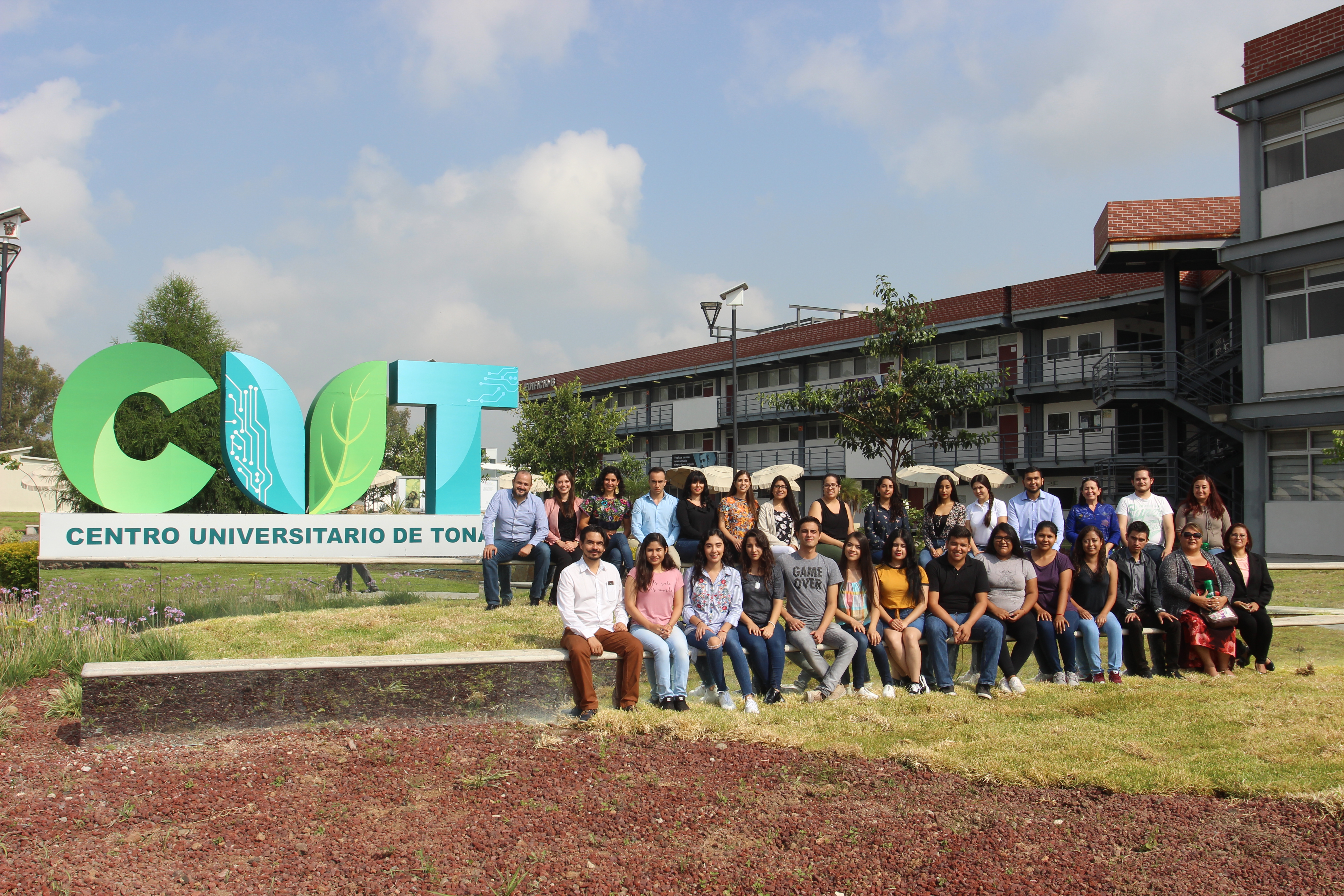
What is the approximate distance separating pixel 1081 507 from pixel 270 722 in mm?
6997

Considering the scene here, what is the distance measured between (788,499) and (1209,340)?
19555 mm

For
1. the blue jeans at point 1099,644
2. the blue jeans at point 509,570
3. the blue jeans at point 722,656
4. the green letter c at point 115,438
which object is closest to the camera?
the blue jeans at point 722,656

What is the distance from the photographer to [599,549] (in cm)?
675

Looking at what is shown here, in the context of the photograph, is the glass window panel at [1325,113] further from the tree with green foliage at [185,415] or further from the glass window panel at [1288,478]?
the tree with green foliage at [185,415]

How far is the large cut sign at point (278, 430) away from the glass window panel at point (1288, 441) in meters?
17.3

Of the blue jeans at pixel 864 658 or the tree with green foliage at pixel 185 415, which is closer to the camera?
the blue jeans at pixel 864 658

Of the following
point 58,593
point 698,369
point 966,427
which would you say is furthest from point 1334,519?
point 698,369

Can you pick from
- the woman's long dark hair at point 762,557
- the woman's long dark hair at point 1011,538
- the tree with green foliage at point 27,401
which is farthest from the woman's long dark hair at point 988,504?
the tree with green foliage at point 27,401

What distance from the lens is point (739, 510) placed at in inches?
361

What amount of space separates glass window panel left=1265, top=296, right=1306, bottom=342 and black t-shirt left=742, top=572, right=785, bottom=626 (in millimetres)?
18038

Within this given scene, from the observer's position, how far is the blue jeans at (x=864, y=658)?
23.6ft

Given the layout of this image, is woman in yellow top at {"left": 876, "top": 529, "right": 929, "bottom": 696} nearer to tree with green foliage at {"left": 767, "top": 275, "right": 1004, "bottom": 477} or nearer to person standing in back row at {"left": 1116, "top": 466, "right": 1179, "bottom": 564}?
person standing in back row at {"left": 1116, "top": 466, "right": 1179, "bottom": 564}

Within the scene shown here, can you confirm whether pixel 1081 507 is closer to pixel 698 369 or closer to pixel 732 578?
pixel 732 578

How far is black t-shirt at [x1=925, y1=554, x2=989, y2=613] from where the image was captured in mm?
7387
